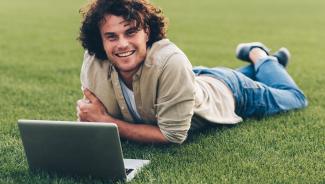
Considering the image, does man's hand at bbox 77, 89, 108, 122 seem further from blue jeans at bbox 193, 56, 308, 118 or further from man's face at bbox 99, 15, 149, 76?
blue jeans at bbox 193, 56, 308, 118

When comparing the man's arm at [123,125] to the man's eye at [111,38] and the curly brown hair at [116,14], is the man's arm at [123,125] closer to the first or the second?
the curly brown hair at [116,14]

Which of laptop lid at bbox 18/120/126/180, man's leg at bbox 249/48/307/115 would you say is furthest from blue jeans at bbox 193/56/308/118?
laptop lid at bbox 18/120/126/180

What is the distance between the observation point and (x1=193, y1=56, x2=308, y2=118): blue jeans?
5.21 meters

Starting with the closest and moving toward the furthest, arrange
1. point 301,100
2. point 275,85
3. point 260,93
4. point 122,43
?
point 122,43 < point 260,93 < point 301,100 < point 275,85

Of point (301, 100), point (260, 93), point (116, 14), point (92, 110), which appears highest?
point (116, 14)

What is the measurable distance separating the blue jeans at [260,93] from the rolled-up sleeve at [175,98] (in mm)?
1007

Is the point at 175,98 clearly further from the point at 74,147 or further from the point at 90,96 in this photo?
the point at 74,147

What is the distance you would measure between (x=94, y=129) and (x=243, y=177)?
37.3 inches

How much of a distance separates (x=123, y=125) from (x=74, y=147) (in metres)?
0.82

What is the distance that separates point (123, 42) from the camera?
163 inches

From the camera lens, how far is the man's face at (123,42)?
414 cm

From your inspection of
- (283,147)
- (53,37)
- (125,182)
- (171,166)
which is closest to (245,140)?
(283,147)

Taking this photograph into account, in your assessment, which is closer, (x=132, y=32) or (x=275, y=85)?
(x=132, y=32)

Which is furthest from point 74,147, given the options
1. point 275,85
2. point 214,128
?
point 275,85
